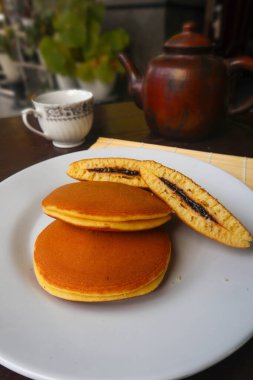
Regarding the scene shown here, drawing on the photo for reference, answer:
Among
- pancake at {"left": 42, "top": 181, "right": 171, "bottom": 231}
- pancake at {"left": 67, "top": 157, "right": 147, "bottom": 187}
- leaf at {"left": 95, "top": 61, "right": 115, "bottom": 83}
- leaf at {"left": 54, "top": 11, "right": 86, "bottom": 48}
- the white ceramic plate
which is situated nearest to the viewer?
the white ceramic plate

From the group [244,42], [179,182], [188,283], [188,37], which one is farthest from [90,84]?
[188,283]

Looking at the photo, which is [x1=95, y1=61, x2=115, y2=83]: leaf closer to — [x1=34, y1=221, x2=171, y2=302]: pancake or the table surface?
the table surface

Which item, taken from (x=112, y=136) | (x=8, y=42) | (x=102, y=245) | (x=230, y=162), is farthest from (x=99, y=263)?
(x=8, y=42)

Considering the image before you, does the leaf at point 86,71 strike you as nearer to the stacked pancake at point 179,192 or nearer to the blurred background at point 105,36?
the blurred background at point 105,36

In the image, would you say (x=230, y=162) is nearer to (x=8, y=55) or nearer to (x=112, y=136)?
(x=112, y=136)

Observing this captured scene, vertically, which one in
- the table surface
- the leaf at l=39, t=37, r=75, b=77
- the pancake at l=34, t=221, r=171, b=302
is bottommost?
the table surface

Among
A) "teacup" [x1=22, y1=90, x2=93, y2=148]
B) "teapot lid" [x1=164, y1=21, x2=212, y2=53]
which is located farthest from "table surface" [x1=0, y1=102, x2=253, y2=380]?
"teapot lid" [x1=164, y1=21, x2=212, y2=53]
